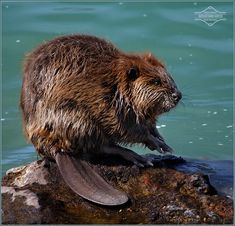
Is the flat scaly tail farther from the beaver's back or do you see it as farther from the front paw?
the front paw

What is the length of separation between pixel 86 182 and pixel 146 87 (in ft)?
2.45

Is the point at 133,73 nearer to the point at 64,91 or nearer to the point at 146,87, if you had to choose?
the point at 146,87

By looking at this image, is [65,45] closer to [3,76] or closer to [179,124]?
[179,124]

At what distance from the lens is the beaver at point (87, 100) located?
15.5 feet

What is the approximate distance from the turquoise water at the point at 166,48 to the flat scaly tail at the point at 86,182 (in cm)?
203

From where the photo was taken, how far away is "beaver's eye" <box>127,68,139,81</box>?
16.0 ft

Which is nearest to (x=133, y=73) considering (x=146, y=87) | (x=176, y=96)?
(x=146, y=87)

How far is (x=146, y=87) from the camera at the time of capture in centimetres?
490

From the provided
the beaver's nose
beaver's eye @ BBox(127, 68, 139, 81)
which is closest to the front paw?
the beaver's nose

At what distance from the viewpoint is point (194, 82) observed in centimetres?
866

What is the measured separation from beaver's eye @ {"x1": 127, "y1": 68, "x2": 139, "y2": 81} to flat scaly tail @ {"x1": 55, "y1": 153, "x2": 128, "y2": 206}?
60 centimetres

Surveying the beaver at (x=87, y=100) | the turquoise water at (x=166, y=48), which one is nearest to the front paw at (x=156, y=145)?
the beaver at (x=87, y=100)

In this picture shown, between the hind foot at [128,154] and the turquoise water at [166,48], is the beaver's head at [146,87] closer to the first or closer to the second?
the hind foot at [128,154]

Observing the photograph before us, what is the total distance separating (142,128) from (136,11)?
562cm
